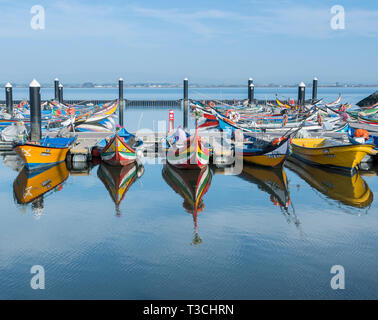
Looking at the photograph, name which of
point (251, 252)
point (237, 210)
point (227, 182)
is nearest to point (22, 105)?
point (227, 182)

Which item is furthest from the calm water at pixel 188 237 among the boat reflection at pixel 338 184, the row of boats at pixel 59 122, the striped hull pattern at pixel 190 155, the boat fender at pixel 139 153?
the row of boats at pixel 59 122

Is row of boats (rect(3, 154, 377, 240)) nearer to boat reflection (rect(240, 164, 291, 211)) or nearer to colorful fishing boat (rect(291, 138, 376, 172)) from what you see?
boat reflection (rect(240, 164, 291, 211))

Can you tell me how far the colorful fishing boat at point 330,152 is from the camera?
17234 mm

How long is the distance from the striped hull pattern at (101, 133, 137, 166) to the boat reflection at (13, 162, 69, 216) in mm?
1739

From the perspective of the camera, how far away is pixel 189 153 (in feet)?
56.7

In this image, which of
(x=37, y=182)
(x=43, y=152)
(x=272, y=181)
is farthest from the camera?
(x=43, y=152)

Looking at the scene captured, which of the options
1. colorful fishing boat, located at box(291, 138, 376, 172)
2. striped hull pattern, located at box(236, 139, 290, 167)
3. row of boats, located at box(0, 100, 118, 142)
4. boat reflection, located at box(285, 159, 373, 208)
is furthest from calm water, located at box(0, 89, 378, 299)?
row of boats, located at box(0, 100, 118, 142)

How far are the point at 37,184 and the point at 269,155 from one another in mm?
8731

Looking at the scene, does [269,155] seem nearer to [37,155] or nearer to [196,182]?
[196,182]

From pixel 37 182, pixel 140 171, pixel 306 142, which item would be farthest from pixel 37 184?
pixel 306 142

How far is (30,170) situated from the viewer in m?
17.8

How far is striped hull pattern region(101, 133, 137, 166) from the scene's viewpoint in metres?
18.2

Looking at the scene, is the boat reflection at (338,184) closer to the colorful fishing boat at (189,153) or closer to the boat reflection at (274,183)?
the boat reflection at (274,183)
